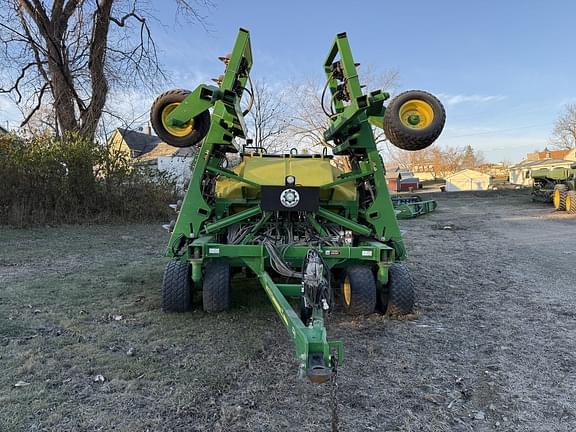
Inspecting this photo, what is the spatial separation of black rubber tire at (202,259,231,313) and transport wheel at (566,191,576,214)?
53.1ft

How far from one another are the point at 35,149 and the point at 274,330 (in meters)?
11.0

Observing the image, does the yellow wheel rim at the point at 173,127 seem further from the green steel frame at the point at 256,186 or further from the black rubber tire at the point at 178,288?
the black rubber tire at the point at 178,288

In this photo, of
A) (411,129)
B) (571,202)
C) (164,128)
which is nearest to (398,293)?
(411,129)

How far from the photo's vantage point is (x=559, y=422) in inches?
104

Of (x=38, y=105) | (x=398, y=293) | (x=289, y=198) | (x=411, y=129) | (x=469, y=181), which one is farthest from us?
(x=469, y=181)

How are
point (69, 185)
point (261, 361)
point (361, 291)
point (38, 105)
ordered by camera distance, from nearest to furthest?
point (261, 361) → point (361, 291) → point (69, 185) → point (38, 105)

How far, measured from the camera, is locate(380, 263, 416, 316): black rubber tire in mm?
4402

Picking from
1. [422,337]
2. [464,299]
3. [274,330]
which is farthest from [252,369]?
[464,299]

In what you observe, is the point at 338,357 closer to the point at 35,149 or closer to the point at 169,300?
the point at 169,300

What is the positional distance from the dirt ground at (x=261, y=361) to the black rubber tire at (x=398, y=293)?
144 millimetres

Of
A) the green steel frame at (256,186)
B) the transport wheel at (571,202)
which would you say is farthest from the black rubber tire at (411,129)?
the transport wheel at (571,202)

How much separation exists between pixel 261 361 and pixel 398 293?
1645 mm

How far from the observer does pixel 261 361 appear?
134 inches

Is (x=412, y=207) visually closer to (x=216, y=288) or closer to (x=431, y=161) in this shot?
(x=216, y=288)
